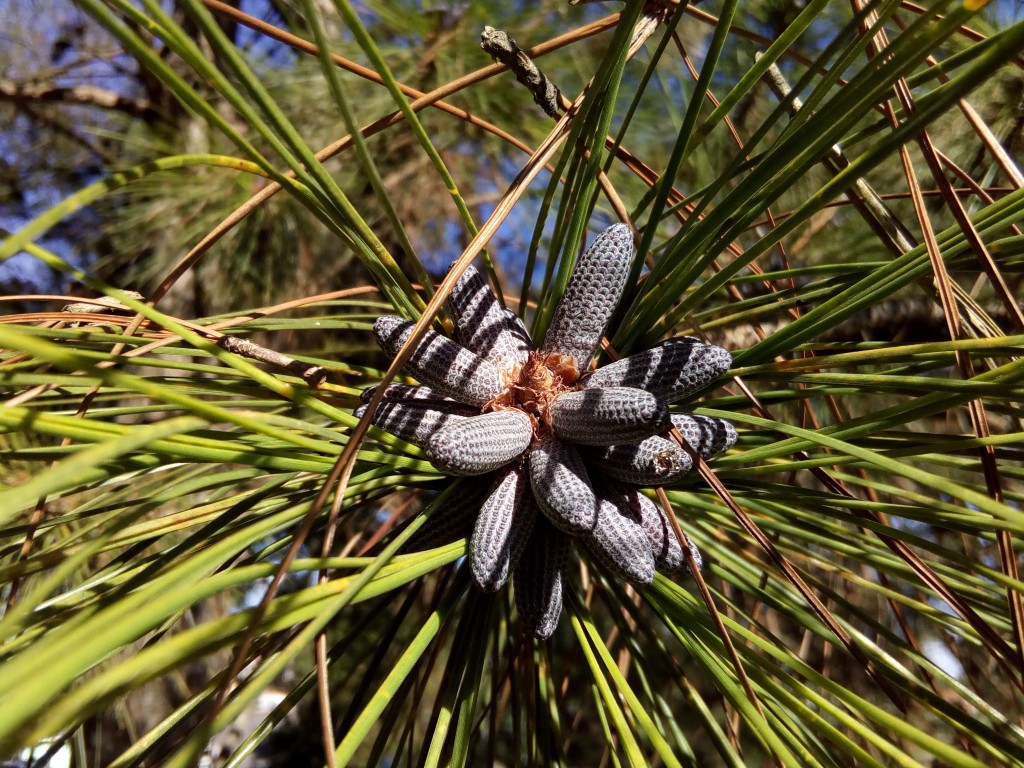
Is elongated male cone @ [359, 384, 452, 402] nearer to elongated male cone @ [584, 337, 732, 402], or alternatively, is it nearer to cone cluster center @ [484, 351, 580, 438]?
cone cluster center @ [484, 351, 580, 438]

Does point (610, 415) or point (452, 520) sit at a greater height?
point (610, 415)

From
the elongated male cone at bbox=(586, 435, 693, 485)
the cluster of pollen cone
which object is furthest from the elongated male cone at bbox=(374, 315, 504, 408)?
the elongated male cone at bbox=(586, 435, 693, 485)

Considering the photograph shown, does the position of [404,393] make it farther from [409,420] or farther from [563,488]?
[563,488]

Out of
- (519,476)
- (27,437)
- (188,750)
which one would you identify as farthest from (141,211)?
(188,750)

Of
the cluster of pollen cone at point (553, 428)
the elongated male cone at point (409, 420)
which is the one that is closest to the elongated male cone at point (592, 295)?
the cluster of pollen cone at point (553, 428)

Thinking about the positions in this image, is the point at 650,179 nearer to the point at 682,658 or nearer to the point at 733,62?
the point at 733,62

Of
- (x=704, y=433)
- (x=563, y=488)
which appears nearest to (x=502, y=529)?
(x=563, y=488)

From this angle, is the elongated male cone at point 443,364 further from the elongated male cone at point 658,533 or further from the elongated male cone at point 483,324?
the elongated male cone at point 658,533
